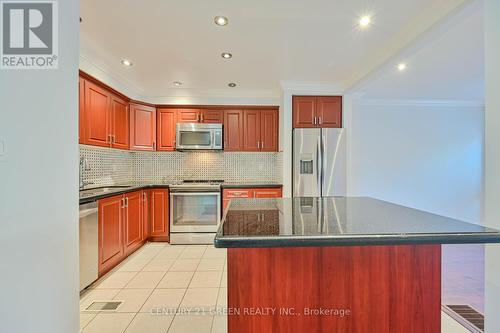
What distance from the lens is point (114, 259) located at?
285 centimetres

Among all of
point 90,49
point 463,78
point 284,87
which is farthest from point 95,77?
point 463,78

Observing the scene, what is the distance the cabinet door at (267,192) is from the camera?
152 inches

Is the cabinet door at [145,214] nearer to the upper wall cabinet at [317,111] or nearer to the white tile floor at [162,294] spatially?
the white tile floor at [162,294]

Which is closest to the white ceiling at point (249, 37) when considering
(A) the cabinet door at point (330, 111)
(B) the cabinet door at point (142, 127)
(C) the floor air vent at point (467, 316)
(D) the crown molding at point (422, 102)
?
(A) the cabinet door at point (330, 111)

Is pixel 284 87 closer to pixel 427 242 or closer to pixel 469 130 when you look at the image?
pixel 427 242

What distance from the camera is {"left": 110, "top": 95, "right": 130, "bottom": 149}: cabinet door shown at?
3311mm

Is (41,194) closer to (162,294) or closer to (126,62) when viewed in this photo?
(162,294)

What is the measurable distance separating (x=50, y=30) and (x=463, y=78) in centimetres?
489

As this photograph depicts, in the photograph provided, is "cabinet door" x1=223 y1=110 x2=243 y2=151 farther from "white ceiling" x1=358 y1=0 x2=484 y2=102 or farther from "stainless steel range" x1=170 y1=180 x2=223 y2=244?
"white ceiling" x1=358 y1=0 x2=484 y2=102

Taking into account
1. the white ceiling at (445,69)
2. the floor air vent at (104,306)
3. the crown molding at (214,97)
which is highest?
the white ceiling at (445,69)

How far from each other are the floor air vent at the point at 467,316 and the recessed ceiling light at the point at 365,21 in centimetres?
257

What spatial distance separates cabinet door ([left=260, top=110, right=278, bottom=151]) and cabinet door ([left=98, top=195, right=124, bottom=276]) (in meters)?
2.37

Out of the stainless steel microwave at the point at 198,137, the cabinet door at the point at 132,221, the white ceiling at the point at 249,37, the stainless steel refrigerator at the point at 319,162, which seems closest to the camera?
the white ceiling at the point at 249,37

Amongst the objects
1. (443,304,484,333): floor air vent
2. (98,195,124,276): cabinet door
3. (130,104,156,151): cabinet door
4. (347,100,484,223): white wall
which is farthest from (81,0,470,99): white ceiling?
(443,304,484,333): floor air vent
